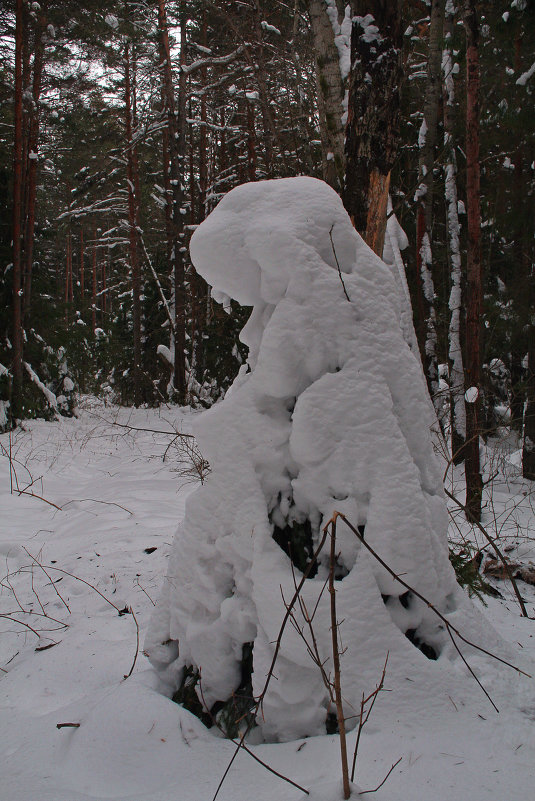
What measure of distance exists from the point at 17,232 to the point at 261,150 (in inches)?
269

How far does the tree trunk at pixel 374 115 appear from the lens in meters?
2.75

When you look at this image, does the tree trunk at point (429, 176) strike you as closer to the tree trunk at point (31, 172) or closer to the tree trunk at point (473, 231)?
the tree trunk at point (473, 231)

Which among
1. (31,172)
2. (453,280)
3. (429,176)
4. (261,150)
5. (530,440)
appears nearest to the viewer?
(453,280)

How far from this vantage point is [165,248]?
56.7 feet

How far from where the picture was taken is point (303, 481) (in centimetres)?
163

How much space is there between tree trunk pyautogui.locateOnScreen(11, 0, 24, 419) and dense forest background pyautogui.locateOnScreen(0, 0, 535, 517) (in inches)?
1.5

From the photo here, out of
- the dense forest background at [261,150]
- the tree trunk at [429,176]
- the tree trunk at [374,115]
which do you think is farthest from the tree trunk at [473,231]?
the tree trunk at [374,115]

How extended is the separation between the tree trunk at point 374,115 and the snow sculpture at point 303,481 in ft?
3.27

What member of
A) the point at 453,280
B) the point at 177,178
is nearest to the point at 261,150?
the point at 177,178

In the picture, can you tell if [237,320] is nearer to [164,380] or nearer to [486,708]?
[164,380]

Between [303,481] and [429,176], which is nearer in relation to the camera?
[303,481]

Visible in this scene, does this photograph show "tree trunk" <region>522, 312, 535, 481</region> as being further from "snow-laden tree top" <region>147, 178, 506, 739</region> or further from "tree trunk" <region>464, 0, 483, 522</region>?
"snow-laden tree top" <region>147, 178, 506, 739</region>

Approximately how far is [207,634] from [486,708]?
912 mm

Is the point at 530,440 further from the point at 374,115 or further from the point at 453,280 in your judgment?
the point at 374,115
